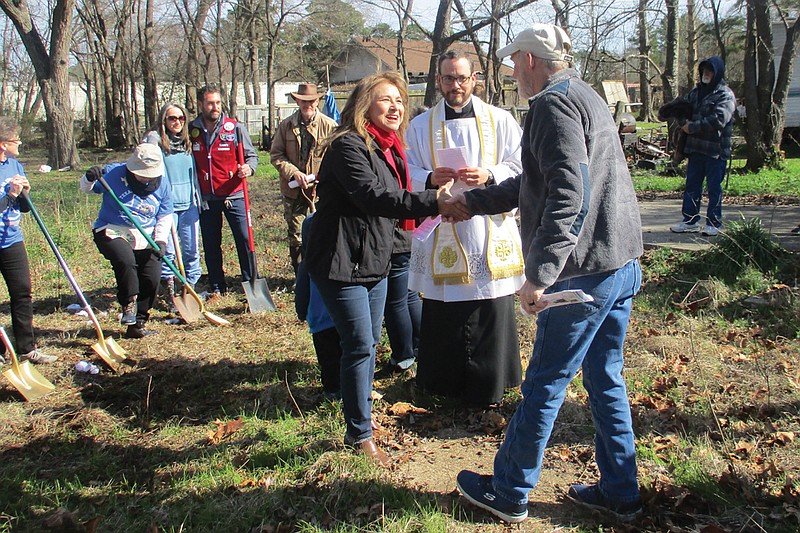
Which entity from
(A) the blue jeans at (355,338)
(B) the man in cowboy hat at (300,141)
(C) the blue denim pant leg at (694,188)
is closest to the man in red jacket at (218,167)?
(B) the man in cowboy hat at (300,141)

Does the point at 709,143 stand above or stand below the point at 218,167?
above

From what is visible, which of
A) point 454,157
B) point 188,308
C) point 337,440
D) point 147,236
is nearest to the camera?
point 337,440

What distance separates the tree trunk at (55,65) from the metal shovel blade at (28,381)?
686 inches

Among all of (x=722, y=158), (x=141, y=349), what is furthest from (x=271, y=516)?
(x=722, y=158)

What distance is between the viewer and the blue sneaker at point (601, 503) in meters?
2.96

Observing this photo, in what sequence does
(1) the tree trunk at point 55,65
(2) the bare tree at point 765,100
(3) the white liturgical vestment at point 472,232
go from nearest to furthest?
(3) the white liturgical vestment at point 472,232, (2) the bare tree at point 765,100, (1) the tree trunk at point 55,65

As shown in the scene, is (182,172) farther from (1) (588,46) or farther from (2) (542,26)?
(1) (588,46)

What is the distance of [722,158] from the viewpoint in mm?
7863

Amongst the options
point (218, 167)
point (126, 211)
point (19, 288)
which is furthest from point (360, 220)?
point (218, 167)

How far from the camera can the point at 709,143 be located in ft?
25.8

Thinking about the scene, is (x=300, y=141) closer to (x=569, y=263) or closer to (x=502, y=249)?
(x=502, y=249)

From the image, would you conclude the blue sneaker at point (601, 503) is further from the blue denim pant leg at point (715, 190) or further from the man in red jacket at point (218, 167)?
the blue denim pant leg at point (715, 190)

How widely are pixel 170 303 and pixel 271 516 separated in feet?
13.6

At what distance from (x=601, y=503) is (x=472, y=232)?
1.73 metres
